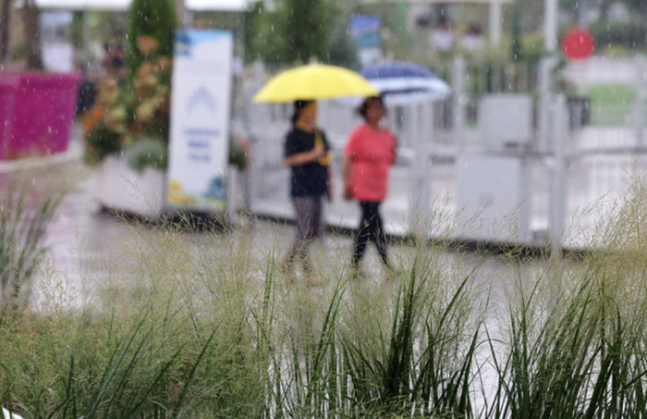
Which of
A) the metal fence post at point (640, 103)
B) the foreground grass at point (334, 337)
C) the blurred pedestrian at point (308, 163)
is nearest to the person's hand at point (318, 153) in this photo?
the blurred pedestrian at point (308, 163)

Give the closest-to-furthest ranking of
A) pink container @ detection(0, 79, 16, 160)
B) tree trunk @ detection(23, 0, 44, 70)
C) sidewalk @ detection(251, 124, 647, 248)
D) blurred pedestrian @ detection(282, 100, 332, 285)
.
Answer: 1. blurred pedestrian @ detection(282, 100, 332, 285)
2. sidewalk @ detection(251, 124, 647, 248)
3. pink container @ detection(0, 79, 16, 160)
4. tree trunk @ detection(23, 0, 44, 70)

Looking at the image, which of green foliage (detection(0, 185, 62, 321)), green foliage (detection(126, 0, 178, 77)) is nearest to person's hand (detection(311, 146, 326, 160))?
green foliage (detection(0, 185, 62, 321))

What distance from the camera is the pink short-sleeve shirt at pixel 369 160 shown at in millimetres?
8859

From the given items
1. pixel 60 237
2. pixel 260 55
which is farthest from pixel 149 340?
pixel 260 55

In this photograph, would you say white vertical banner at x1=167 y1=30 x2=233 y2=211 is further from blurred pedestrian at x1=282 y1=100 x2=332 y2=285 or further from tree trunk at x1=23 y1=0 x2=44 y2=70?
tree trunk at x1=23 y1=0 x2=44 y2=70

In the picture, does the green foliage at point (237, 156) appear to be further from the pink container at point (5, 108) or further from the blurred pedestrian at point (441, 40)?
the blurred pedestrian at point (441, 40)

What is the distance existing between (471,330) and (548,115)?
781 centimetres

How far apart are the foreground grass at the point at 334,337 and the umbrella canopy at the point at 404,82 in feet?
33.9

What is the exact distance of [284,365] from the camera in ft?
9.79

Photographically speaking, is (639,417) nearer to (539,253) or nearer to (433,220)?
(539,253)

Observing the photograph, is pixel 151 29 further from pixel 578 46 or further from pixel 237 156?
pixel 578 46

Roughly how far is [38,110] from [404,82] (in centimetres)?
625

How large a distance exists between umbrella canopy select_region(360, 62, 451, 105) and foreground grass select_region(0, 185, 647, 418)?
10325 millimetres

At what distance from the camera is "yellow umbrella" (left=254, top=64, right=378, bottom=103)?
33.2ft
